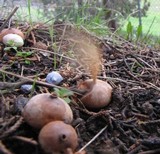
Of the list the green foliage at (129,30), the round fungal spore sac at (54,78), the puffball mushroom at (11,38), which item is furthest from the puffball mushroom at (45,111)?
the green foliage at (129,30)

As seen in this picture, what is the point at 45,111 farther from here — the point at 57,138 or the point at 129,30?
the point at 129,30

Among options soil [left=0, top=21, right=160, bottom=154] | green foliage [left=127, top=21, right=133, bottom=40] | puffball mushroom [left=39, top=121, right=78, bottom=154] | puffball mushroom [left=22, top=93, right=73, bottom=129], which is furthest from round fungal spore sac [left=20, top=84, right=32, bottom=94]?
green foliage [left=127, top=21, right=133, bottom=40]

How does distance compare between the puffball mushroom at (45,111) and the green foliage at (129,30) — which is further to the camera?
the green foliage at (129,30)

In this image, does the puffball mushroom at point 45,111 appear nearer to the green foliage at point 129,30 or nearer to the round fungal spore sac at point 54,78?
the round fungal spore sac at point 54,78

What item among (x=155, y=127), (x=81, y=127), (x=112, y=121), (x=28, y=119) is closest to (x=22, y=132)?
(x=28, y=119)

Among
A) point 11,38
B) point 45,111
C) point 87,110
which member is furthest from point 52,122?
point 11,38

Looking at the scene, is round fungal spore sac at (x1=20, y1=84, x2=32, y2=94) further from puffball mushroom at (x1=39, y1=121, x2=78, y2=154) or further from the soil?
puffball mushroom at (x1=39, y1=121, x2=78, y2=154)
